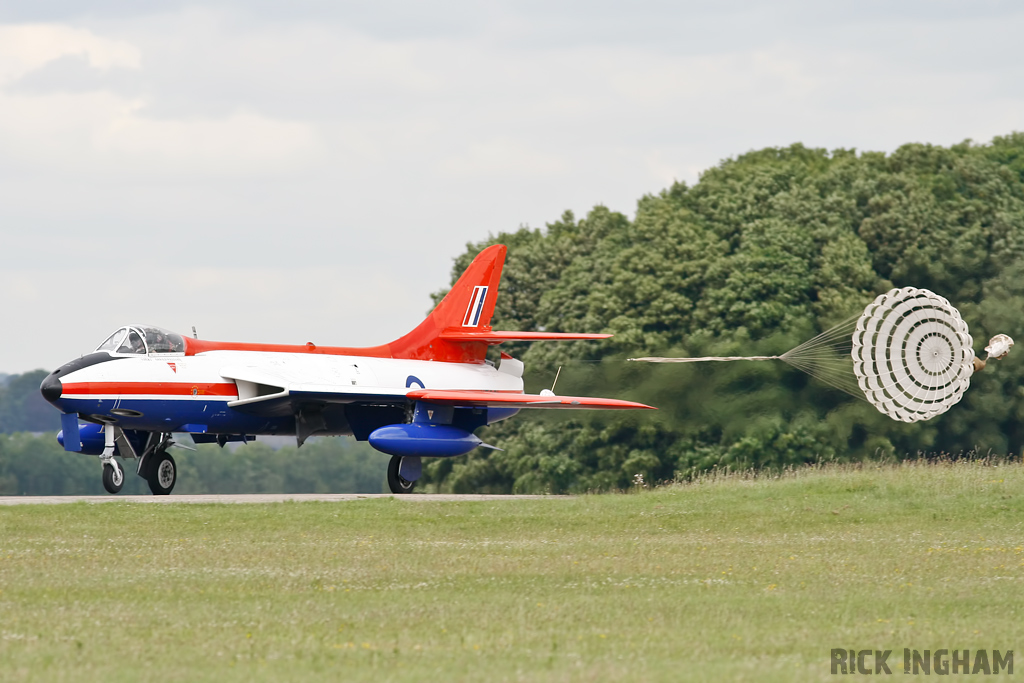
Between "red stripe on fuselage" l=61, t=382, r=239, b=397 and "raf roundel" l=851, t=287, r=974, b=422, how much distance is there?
40.3 feet

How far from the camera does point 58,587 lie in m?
13.7

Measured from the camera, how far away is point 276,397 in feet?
87.8

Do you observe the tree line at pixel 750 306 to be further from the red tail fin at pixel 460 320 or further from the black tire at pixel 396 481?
Result: the black tire at pixel 396 481

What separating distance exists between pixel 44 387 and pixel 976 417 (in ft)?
106

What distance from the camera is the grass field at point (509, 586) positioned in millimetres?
10398

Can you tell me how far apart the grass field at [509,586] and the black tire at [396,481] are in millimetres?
5970

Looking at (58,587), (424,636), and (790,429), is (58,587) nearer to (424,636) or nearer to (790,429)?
(424,636)

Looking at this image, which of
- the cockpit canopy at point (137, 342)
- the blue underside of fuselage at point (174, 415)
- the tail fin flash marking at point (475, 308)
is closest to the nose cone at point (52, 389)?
the blue underside of fuselage at point (174, 415)

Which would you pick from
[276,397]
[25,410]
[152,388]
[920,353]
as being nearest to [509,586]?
[920,353]

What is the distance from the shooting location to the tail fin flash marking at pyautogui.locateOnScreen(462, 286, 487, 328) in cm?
3191

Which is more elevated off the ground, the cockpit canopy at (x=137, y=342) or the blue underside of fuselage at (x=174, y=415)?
the cockpit canopy at (x=137, y=342)

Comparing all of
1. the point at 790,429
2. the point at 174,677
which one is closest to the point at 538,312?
the point at 790,429

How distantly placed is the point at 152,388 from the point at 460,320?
8.49 m

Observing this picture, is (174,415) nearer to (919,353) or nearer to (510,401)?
(510,401)
